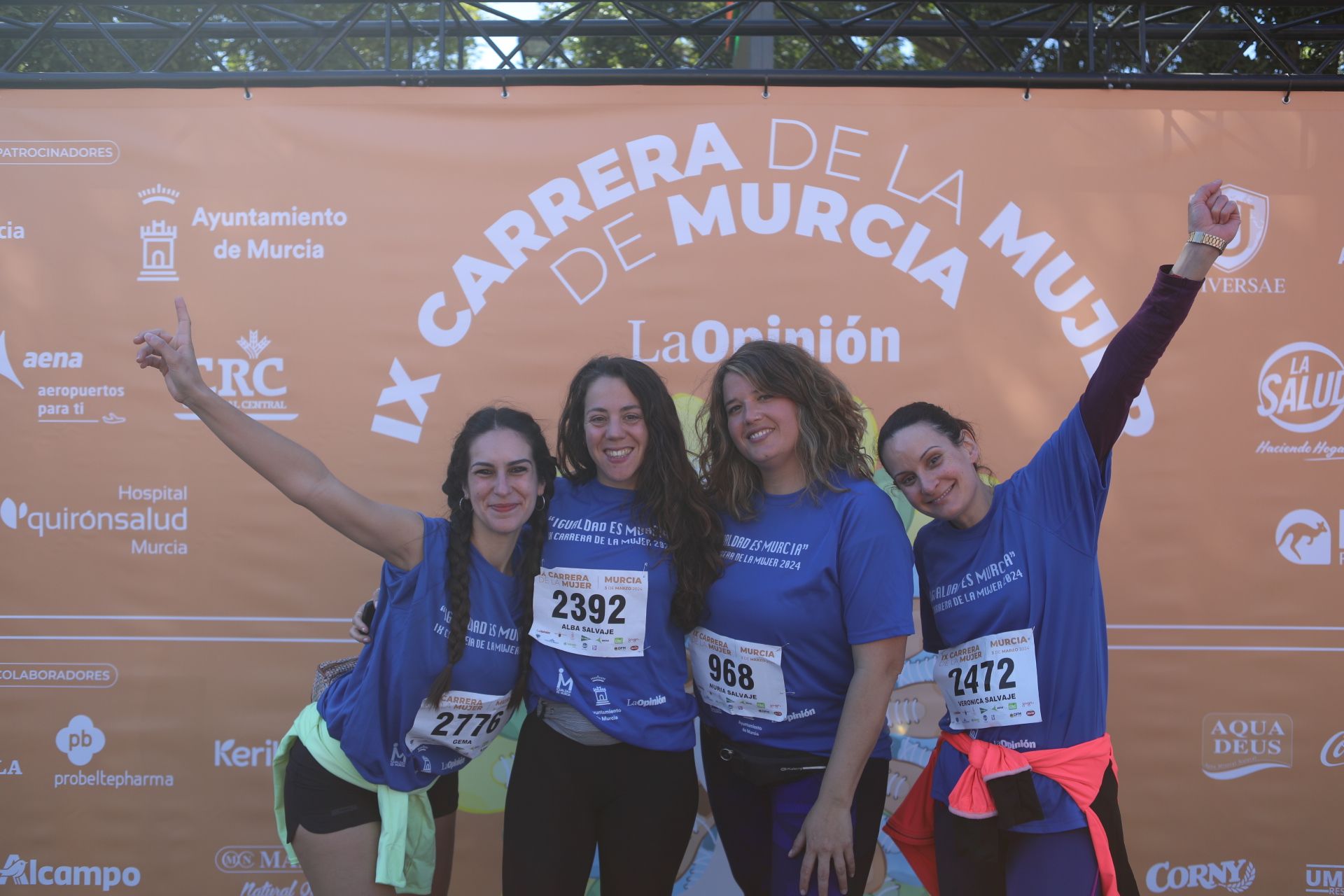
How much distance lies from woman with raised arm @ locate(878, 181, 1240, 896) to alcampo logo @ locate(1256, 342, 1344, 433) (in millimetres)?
1642

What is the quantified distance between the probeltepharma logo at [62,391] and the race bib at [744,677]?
2410 mm

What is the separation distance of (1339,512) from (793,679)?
2.35 metres

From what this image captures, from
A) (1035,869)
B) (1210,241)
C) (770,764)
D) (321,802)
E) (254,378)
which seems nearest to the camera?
(1210,241)

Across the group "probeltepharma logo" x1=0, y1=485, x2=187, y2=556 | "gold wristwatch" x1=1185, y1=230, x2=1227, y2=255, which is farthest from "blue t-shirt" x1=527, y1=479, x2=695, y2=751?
"probeltepharma logo" x1=0, y1=485, x2=187, y2=556

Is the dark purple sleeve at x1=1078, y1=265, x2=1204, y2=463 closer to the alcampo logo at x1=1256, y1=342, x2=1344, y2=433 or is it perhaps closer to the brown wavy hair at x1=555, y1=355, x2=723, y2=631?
the brown wavy hair at x1=555, y1=355, x2=723, y2=631

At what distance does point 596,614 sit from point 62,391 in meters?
2.36

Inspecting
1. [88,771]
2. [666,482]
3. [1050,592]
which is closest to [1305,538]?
[1050,592]

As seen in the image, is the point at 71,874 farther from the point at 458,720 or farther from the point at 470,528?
the point at 470,528

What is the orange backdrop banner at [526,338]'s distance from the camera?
10.5 ft

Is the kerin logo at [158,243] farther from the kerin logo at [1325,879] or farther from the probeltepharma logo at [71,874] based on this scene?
the kerin logo at [1325,879]

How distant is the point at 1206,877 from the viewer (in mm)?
3180

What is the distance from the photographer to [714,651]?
2148 millimetres

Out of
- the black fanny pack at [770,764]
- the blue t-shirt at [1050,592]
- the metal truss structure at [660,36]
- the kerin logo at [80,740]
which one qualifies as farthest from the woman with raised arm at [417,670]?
the metal truss structure at [660,36]

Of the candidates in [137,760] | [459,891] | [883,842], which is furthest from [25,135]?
[883,842]
